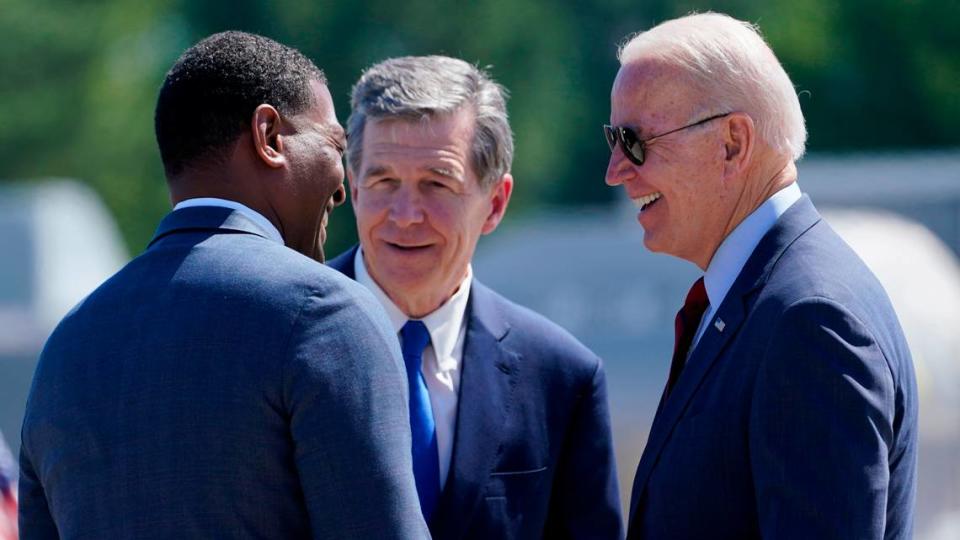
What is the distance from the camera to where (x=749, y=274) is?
9.31 ft

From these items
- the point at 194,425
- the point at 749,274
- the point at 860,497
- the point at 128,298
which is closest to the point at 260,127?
the point at 128,298

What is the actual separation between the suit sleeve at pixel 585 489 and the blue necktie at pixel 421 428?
311 mm

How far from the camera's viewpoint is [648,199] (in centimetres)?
314

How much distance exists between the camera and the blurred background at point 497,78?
14.8 metres

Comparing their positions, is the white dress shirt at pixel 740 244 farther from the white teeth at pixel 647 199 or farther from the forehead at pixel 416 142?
the forehead at pixel 416 142

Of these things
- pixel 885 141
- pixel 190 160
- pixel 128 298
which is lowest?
pixel 885 141

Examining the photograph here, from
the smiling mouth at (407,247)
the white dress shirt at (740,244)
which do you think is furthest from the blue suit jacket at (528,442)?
the white dress shirt at (740,244)

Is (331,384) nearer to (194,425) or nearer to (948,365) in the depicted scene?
(194,425)

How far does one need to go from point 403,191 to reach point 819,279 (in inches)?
52.3

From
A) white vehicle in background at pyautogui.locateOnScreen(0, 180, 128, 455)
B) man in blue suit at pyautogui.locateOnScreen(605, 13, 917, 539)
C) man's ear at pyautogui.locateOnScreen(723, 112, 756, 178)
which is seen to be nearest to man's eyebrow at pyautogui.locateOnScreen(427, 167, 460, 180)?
man in blue suit at pyautogui.locateOnScreen(605, 13, 917, 539)

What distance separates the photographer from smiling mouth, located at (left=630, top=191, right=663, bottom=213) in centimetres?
311

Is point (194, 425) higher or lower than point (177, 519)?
higher

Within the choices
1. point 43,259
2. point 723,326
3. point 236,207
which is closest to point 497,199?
point 723,326

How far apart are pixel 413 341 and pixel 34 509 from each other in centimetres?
114
